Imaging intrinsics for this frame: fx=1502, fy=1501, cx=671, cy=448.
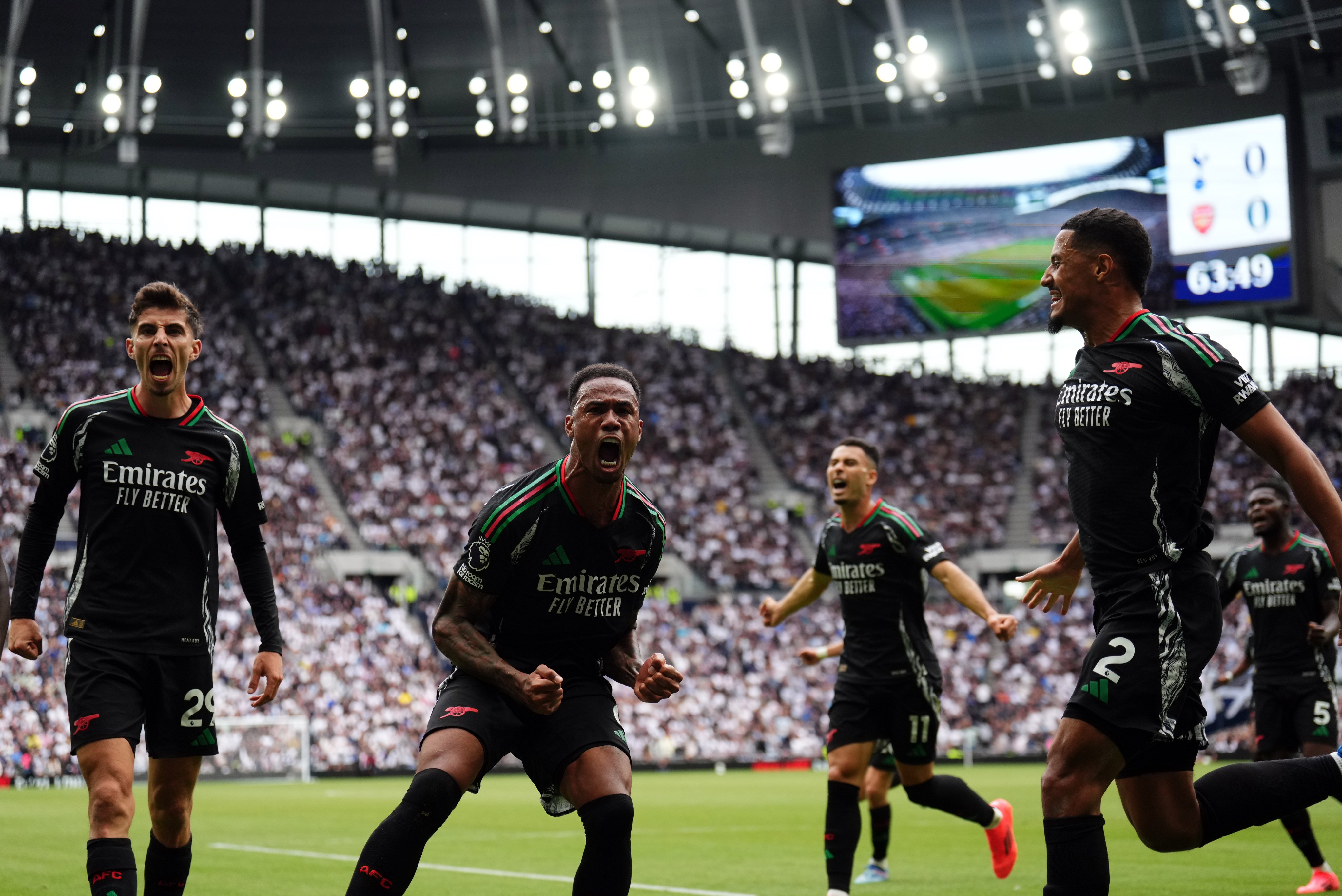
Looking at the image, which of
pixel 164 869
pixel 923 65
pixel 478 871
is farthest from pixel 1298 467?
pixel 923 65

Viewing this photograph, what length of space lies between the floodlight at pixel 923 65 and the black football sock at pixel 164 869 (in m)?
30.5

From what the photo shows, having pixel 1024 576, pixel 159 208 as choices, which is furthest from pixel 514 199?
pixel 1024 576

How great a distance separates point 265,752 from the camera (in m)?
29.6

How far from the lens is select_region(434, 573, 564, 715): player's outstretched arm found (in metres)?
5.50

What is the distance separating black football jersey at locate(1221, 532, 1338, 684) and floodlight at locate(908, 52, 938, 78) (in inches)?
974

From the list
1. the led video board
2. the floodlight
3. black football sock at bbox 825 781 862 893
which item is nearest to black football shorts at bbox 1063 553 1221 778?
black football sock at bbox 825 781 862 893

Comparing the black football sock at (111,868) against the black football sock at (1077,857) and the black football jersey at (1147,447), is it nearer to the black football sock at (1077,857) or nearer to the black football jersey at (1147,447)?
the black football sock at (1077,857)

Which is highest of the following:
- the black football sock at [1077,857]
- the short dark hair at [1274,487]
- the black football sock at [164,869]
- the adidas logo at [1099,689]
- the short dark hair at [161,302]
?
the short dark hair at [161,302]

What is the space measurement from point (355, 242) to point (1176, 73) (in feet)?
80.5

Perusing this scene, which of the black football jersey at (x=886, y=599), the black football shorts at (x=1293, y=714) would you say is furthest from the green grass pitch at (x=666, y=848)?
the black football jersey at (x=886, y=599)

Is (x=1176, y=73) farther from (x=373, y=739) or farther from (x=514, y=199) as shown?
(x=373, y=739)

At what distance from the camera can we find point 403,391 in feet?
131

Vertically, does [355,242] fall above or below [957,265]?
above

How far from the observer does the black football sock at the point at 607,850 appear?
5.34 metres
